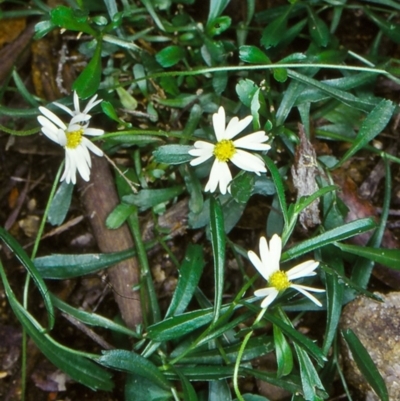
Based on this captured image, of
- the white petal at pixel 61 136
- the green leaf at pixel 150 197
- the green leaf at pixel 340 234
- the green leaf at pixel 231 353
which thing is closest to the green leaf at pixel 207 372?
the green leaf at pixel 231 353

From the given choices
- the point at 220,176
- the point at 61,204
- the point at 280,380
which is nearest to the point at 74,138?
A: the point at 61,204

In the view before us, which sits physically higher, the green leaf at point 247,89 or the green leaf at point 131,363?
the green leaf at point 247,89

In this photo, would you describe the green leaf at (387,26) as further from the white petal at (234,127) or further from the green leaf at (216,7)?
the white petal at (234,127)

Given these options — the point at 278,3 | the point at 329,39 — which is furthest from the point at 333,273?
the point at 278,3

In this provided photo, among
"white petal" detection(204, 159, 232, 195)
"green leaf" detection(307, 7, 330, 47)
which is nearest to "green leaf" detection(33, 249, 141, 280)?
"white petal" detection(204, 159, 232, 195)

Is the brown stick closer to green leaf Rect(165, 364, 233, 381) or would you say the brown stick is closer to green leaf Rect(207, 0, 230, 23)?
green leaf Rect(165, 364, 233, 381)

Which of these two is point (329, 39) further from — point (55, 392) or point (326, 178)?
point (55, 392)
